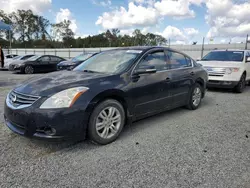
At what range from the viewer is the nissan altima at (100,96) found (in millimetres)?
2758

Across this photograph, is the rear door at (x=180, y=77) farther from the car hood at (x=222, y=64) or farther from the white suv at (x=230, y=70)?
the car hood at (x=222, y=64)

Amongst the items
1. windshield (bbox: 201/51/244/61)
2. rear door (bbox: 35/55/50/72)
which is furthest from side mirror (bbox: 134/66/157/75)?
rear door (bbox: 35/55/50/72)

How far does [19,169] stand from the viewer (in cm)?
253

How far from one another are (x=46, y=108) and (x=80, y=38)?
6763cm

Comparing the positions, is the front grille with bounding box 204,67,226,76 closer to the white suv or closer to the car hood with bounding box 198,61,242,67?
the white suv

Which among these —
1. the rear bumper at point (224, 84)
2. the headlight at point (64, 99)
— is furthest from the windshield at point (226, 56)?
the headlight at point (64, 99)

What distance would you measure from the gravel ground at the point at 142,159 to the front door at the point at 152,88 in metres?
0.43

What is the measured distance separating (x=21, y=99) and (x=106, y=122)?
124 cm

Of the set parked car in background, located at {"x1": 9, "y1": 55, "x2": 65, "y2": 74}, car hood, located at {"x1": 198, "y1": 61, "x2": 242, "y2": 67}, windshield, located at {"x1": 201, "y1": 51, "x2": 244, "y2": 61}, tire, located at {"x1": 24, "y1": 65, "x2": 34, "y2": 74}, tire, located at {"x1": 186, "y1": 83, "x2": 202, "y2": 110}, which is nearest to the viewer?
tire, located at {"x1": 186, "y1": 83, "x2": 202, "y2": 110}

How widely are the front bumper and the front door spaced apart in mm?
1061

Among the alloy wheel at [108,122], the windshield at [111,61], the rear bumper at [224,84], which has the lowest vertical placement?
the alloy wheel at [108,122]

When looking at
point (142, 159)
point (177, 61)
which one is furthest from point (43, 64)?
point (142, 159)

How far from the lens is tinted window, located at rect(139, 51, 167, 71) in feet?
12.7

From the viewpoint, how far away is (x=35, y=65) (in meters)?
13.7
